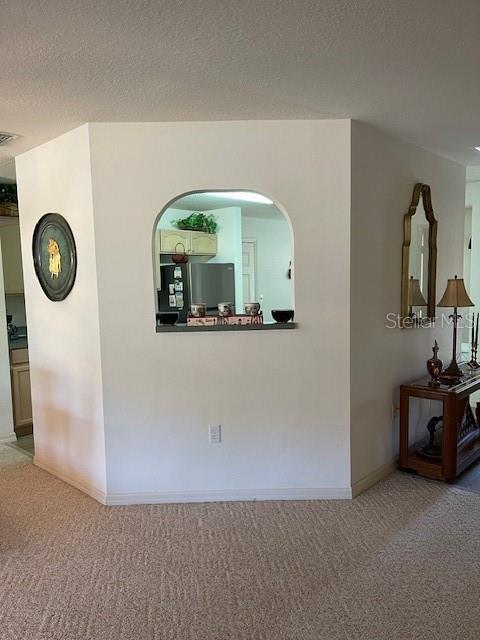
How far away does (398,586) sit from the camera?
2219 mm

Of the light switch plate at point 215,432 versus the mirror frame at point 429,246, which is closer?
the light switch plate at point 215,432

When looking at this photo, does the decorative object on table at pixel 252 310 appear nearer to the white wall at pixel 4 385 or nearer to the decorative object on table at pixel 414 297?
the decorative object on table at pixel 414 297

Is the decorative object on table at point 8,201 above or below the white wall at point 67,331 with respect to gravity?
above

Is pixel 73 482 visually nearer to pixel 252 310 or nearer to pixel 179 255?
pixel 252 310

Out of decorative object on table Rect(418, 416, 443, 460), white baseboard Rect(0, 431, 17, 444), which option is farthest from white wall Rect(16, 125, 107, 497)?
decorative object on table Rect(418, 416, 443, 460)

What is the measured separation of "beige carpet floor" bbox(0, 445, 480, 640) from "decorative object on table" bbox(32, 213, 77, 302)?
1.40 m

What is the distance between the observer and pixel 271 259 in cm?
718

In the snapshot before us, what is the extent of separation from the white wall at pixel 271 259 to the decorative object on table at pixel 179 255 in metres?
1.67

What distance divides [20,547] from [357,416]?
2.10m

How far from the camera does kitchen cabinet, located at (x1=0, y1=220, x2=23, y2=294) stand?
14.7 ft

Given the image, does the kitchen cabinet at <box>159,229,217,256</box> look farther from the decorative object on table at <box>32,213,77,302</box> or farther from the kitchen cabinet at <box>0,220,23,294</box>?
the decorative object on table at <box>32,213,77,302</box>

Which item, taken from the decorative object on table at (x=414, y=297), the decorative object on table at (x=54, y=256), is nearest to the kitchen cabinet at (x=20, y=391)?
the decorative object on table at (x=54, y=256)

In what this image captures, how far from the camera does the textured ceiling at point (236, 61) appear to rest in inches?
66.1

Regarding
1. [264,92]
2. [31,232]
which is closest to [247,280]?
[31,232]
